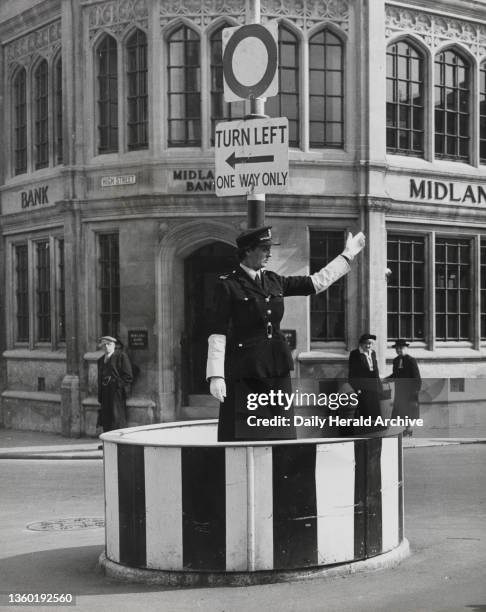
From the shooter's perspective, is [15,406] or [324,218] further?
[15,406]

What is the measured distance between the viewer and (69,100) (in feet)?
69.4

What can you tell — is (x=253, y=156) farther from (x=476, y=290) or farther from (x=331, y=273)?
(x=476, y=290)

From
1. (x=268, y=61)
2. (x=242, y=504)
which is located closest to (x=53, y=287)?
(x=268, y=61)

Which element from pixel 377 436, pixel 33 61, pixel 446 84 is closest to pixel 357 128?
pixel 446 84

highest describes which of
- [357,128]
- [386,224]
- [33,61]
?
[33,61]

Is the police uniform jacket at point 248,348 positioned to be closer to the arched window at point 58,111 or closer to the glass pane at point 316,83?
the glass pane at point 316,83

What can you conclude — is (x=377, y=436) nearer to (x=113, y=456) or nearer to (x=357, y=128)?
(x=113, y=456)

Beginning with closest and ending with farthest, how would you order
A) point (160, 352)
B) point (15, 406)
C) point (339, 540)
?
1. point (339, 540)
2. point (160, 352)
3. point (15, 406)

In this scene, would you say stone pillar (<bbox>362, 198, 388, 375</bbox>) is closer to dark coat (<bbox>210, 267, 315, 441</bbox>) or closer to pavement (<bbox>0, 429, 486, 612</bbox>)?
pavement (<bbox>0, 429, 486, 612</bbox>)

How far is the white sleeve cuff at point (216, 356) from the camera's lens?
784cm

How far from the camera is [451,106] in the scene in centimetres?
2250

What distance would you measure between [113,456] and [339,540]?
1.61 metres

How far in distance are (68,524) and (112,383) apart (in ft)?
25.8

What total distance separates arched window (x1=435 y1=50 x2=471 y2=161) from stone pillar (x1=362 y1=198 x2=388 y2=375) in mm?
2400
